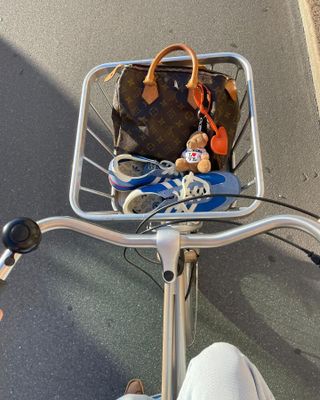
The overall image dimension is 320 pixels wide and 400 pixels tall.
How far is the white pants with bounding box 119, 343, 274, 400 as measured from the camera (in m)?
0.68

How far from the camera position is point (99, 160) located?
163 centimetres

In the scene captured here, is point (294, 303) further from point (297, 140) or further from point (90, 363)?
point (90, 363)

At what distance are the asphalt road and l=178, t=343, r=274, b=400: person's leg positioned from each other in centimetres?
67

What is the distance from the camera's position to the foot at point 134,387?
4.26ft

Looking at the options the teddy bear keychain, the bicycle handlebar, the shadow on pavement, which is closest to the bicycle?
the bicycle handlebar

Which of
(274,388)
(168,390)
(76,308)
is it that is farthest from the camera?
(76,308)

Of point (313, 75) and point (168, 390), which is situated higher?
point (313, 75)

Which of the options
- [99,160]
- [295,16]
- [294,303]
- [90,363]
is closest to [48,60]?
[99,160]

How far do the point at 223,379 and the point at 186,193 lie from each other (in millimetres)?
399

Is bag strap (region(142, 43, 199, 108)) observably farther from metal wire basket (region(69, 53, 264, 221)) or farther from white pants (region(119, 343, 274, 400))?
white pants (region(119, 343, 274, 400))

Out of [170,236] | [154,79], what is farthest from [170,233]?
[154,79]

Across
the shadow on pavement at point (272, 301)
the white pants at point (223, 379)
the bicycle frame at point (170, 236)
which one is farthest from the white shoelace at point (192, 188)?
the shadow on pavement at point (272, 301)

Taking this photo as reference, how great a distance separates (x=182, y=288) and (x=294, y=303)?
57 cm

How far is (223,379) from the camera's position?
27.3 inches
